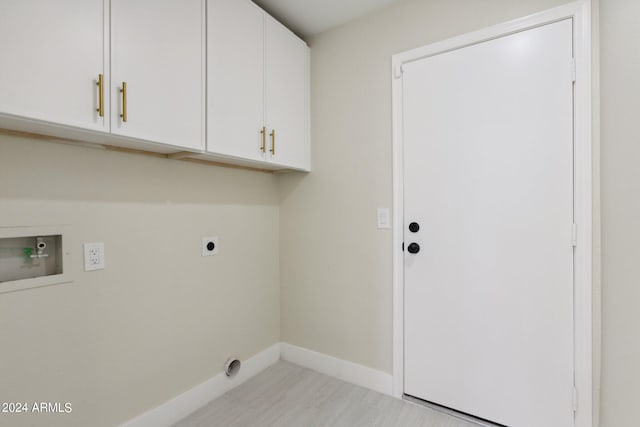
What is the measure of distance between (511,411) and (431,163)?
145 cm

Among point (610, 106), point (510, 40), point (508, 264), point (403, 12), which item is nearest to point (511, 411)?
point (508, 264)

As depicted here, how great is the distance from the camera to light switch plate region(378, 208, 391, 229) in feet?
6.50

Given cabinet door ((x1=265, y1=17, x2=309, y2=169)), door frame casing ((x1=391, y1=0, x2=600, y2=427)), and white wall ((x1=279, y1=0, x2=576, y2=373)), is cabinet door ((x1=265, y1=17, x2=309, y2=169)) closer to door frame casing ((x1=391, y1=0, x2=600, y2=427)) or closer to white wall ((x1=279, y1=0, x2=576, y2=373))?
white wall ((x1=279, y1=0, x2=576, y2=373))

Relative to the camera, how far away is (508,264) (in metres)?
1.61

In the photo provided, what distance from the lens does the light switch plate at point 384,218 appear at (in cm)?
198

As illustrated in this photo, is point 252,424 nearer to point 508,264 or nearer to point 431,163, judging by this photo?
point 508,264

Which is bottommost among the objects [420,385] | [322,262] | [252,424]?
[252,424]

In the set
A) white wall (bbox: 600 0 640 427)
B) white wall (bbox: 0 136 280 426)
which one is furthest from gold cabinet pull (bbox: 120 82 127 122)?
white wall (bbox: 600 0 640 427)

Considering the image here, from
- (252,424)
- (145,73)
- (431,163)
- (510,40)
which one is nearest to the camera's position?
(145,73)

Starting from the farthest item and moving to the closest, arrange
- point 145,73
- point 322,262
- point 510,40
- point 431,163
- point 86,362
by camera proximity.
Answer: point 322,262
point 431,163
point 510,40
point 86,362
point 145,73

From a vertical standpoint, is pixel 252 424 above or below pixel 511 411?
below

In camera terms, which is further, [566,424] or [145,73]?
[566,424]

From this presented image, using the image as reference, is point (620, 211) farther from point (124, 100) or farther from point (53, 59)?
point (53, 59)

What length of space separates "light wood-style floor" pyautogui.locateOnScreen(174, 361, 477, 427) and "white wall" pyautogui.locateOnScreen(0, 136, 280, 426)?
0.78 ft
